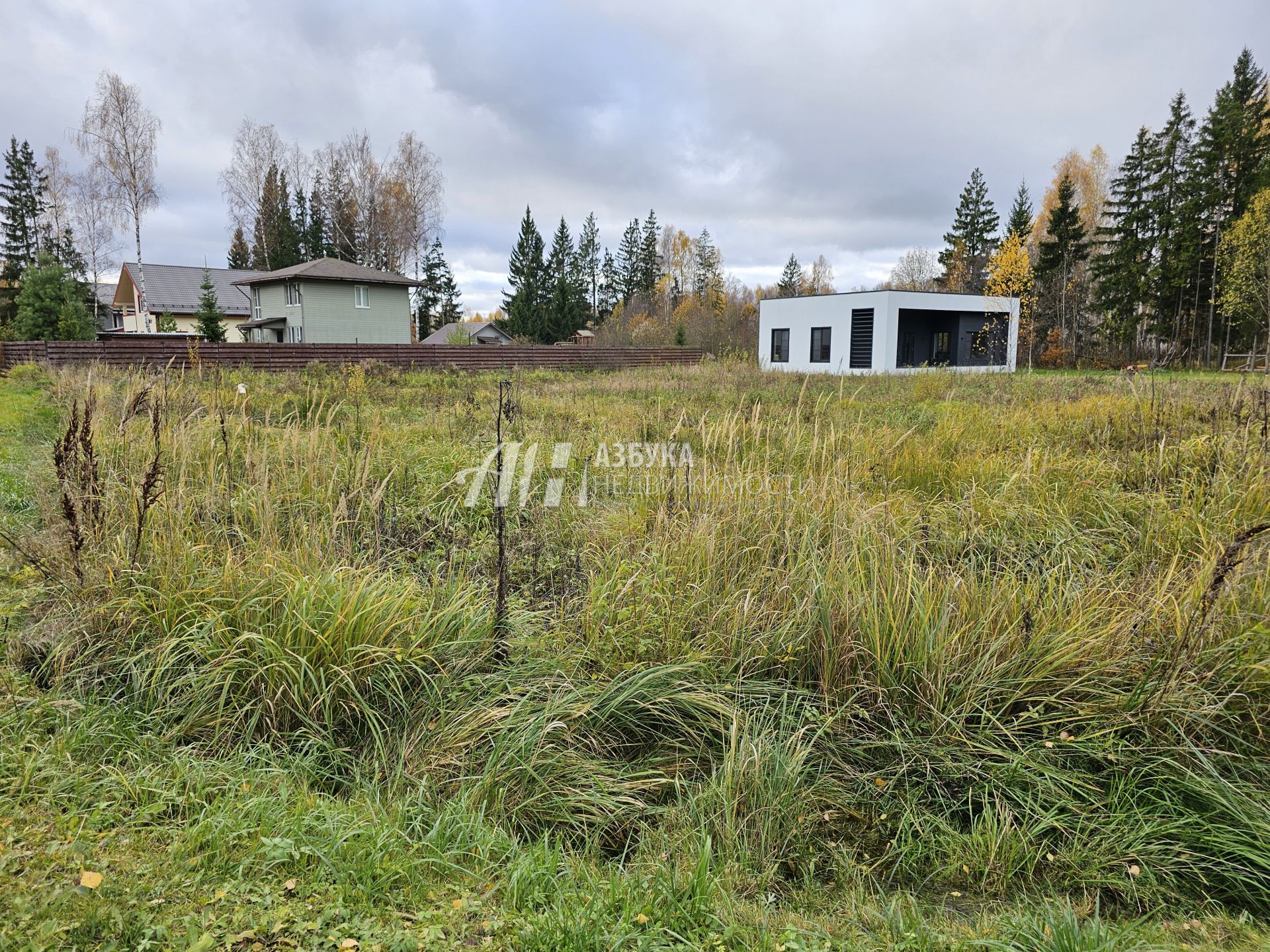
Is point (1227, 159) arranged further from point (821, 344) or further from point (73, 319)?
point (73, 319)

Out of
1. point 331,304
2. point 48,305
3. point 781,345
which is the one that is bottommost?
point 781,345

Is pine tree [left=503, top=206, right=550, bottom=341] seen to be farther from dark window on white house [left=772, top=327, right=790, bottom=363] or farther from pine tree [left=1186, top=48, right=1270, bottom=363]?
pine tree [left=1186, top=48, right=1270, bottom=363]

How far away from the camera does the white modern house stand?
87.6 ft

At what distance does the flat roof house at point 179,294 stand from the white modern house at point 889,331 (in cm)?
2994

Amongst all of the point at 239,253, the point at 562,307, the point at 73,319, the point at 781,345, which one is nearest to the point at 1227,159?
the point at 781,345

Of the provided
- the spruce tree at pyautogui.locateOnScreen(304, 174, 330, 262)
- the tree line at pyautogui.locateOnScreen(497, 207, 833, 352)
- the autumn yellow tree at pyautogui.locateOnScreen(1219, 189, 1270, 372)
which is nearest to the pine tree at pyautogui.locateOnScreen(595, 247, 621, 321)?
the tree line at pyautogui.locateOnScreen(497, 207, 833, 352)

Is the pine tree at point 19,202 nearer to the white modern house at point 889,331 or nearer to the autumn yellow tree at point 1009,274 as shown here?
the white modern house at point 889,331

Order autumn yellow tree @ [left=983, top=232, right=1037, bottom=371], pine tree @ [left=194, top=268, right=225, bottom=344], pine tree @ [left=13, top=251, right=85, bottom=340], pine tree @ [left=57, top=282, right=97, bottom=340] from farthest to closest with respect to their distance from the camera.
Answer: autumn yellow tree @ [left=983, top=232, right=1037, bottom=371] < pine tree @ [left=194, top=268, right=225, bottom=344] < pine tree @ [left=13, top=251, right=85, bottom=340] < pine tree @ [left=57, top=282, right=97, bottom=340]

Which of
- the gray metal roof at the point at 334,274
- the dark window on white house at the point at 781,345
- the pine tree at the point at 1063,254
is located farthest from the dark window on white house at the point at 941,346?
the gray metal roof at the point at 334,274

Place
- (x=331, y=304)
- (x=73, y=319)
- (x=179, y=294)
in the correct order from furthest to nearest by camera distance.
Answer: (x=179, y=294)
(x=331, y=304)
(x=73, y=319)

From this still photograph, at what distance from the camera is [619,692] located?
8.22 feet

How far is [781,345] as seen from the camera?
101ft

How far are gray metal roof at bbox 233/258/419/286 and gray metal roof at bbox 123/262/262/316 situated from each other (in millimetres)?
8165

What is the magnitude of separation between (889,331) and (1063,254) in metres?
17.2
